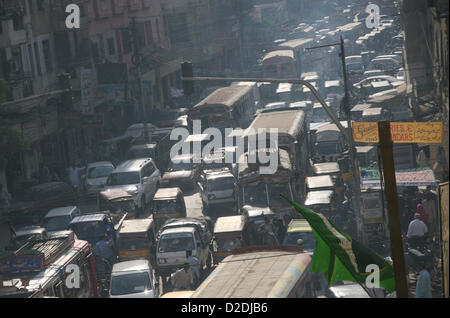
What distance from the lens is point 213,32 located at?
7938 centimetres

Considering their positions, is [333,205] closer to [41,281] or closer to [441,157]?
[441,157]

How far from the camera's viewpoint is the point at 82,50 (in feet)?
157

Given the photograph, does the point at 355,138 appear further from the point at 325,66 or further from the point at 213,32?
the point at 213,32

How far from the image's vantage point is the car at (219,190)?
30.9m

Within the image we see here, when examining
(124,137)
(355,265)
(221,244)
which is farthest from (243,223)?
(124,137)

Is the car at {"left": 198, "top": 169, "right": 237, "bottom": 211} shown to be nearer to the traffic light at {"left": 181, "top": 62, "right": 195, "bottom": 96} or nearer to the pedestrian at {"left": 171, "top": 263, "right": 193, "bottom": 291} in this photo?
the traffic light at {"left": 181, "top": 62, "right": 195, "bottom": 96}

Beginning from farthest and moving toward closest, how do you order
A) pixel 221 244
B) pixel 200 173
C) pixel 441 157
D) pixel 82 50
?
pixel 82 50 < pixel 200 173 < pixel 441 157 < pixel 221 244

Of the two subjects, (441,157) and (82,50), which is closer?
(441,157)

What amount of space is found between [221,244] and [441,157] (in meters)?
8.22

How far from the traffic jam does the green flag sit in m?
0.02

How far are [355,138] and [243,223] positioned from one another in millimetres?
4313

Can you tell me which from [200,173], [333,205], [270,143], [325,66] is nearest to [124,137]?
[200,173]
